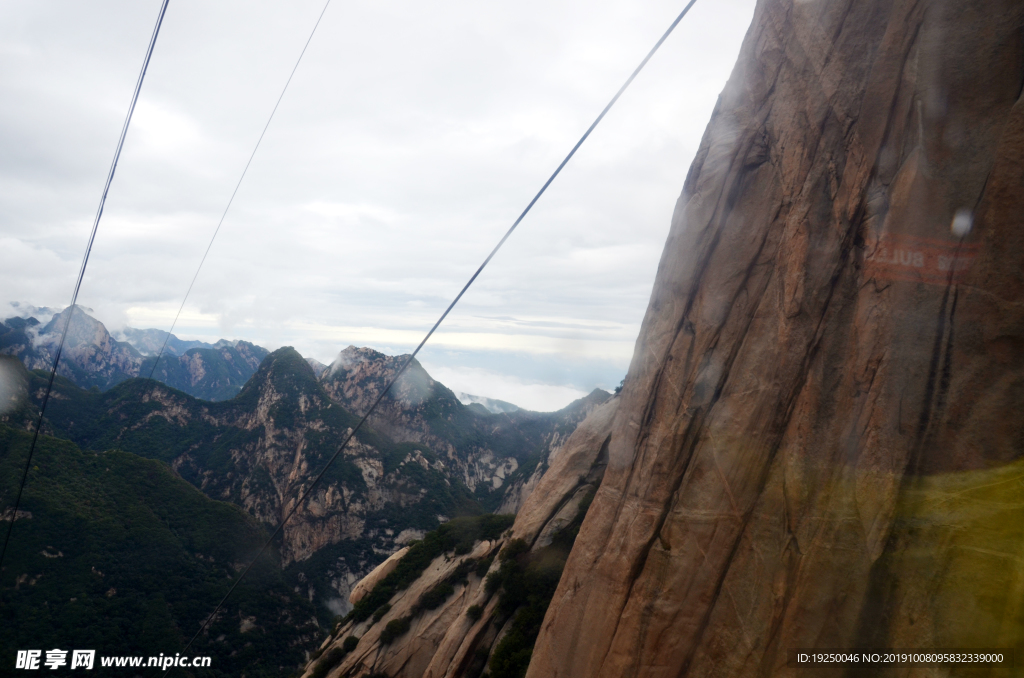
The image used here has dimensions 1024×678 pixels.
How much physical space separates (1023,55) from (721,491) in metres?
11.1

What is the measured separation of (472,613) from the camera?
25484 millimetres

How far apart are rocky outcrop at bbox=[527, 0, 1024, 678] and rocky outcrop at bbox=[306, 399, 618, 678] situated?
11.9 meters

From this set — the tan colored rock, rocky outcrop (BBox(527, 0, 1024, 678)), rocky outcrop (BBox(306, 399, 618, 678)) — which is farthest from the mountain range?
rocky outcrop (BBox(527, 0, 1024, 678))

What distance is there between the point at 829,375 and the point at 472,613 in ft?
76.9

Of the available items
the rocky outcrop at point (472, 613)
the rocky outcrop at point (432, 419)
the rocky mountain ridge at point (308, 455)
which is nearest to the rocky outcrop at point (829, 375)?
the rocky outcrop at point (472, 613)

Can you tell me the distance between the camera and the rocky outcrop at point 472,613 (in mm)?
24234

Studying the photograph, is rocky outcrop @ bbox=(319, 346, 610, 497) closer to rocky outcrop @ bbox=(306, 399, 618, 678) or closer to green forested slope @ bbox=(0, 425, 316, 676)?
green forested slope @ bbox=(0, 425, 316, 676)

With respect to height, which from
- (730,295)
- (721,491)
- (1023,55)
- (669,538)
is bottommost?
(669,538)

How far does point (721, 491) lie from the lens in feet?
37.9

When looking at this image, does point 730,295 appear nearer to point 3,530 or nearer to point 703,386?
point 703,386

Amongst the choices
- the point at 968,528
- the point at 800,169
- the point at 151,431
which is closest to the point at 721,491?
the point at 968,528

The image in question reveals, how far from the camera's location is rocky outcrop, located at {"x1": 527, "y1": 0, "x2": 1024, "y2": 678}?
869 cm

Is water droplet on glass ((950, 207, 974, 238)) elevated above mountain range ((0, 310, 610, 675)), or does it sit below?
above

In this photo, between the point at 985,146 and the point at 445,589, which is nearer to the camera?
the point at 985,146
